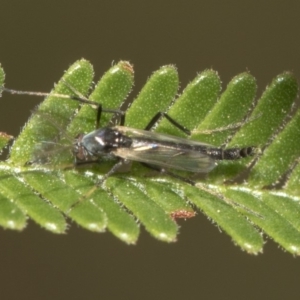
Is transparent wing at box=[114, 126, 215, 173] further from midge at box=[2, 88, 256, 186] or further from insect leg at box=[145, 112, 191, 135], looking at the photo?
insect leg at box=[145, 112, 191, 135]

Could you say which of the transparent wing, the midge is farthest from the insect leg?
the transparent wing

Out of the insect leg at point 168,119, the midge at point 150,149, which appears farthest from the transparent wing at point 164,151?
the insect leg at point 168,119

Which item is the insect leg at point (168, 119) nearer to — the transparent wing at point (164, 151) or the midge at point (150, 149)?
the midge at point (150, 149)

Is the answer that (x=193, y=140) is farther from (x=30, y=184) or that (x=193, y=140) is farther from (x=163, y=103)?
(x=30, y=184)

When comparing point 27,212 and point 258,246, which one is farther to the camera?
point 258,246

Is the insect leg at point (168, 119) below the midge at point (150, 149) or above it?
above

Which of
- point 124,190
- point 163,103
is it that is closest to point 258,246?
point 124,190

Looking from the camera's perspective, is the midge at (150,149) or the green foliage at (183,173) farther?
the midge at (150,149)

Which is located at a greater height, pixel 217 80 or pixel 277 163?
pixel 217 80
